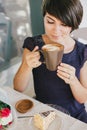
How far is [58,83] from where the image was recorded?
133cm

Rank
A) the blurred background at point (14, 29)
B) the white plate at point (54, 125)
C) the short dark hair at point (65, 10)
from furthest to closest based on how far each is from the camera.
Answer: 1. the blurred background at point (14, 29)
2. the short dark hair at point (65, 10)
3. the white plate at point (54, 125)

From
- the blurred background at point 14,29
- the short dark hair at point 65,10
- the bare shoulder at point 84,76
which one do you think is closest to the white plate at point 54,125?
the bare shoulder at point 84,76

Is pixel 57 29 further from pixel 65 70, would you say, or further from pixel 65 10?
pixel 65 70

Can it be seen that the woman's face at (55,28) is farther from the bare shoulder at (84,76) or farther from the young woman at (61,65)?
the bare shoulder at (84,76)

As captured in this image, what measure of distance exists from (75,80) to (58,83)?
191 millimetres

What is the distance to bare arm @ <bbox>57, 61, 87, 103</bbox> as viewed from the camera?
3.50ft

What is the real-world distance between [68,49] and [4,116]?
538 mm

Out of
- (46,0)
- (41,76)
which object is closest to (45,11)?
(46,0)

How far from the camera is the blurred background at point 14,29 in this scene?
2062mm

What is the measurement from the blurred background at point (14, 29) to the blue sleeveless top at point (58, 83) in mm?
712

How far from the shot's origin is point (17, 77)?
4.28 feet

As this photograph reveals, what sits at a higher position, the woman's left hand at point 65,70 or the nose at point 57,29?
the nose at point 57,29

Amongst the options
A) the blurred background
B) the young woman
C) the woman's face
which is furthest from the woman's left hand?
the blurred background

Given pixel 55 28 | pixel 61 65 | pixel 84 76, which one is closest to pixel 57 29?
pixel 55 28
